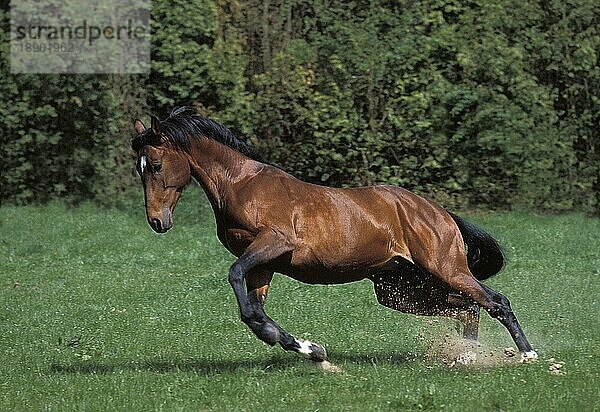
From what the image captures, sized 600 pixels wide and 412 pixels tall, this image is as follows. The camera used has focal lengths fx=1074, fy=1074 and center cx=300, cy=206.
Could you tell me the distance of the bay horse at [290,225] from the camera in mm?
7621

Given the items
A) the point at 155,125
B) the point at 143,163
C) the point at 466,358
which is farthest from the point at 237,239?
Answer: the point at 466,358

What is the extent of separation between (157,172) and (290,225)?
102cm

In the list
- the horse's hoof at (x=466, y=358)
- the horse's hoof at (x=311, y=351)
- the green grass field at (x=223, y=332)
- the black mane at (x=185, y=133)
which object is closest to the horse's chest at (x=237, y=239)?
the black mane at (x=185, y=133)

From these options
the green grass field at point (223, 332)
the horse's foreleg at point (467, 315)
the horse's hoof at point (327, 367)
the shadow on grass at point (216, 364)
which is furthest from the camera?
the horse's foreleg at point (467, 315)

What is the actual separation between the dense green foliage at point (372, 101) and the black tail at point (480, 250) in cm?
1006

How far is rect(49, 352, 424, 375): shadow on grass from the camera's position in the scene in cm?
803

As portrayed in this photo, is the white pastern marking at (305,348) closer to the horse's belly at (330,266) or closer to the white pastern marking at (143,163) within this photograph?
the horse's belly at (330,266)

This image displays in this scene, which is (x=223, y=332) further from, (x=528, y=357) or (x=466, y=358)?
(x=528, y=357)

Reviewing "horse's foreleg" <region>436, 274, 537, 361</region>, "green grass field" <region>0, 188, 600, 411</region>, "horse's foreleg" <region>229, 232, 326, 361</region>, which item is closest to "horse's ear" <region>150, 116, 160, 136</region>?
"horse's foreleg" <region>229, 232, 326, 361</region>

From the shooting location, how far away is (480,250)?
8695mm

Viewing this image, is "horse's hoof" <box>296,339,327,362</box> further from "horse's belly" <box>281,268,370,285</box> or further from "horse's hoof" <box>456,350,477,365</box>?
"horse's hoof" <box>456,350,477,365</box>

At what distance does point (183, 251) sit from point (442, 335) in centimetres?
A: 622

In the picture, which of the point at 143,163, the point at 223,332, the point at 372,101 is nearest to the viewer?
the point at 143,163

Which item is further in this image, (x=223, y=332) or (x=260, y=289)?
(x=223, y=332)
